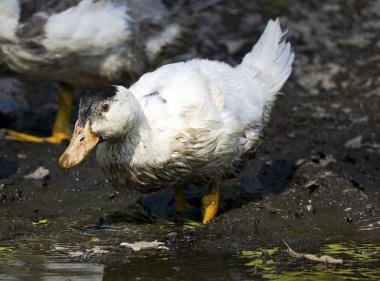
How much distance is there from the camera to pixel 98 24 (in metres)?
8.04

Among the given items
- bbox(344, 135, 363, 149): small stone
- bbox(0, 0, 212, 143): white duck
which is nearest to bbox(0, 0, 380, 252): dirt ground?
bbox(344, 135, 363, 149): small stone

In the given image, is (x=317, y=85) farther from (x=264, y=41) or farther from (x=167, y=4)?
(x=264, y=41)

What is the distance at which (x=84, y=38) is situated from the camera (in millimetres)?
8000

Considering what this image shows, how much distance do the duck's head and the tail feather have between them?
1.48 m

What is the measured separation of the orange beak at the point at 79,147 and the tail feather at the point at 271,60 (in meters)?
1.69

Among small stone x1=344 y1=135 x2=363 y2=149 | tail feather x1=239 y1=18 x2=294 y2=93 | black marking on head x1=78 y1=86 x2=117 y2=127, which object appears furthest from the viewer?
small stone x1=344 y1=135 x2=363 y2=149

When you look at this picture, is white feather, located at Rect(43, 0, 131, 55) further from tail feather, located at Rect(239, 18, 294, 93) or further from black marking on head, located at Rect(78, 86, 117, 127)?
black marking on head, located at Rect(78, 86, 117, 127)

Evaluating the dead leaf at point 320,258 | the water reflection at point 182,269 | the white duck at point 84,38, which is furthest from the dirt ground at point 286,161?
the white duck at point 84,38

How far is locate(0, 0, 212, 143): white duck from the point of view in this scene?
8.00 m

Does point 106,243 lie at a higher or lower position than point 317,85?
lower

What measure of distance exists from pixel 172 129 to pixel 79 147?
2.05 feet

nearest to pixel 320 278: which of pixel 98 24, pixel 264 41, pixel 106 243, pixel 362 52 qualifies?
pixel 106 243

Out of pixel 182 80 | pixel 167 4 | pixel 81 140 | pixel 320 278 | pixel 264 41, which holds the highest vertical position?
pixel 167 4

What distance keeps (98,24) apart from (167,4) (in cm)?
78
